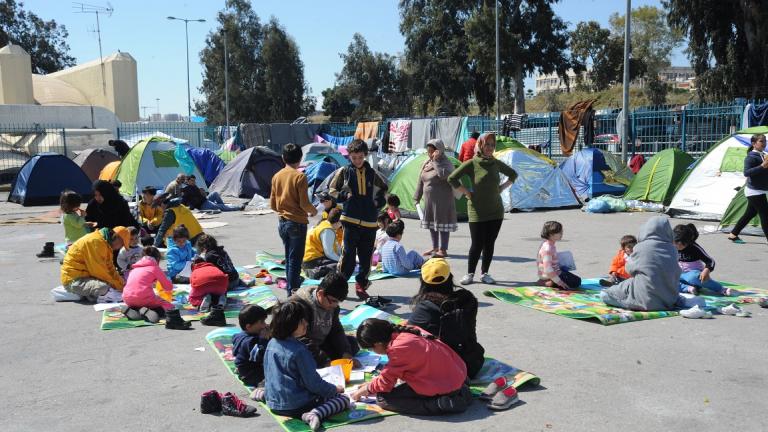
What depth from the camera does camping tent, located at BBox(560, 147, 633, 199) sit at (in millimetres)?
17234

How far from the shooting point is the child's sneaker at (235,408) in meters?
4.45

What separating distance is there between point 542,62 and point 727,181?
2987 centimetres

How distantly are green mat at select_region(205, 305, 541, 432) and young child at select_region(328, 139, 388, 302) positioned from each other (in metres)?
0.63

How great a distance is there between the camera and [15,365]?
5570mm

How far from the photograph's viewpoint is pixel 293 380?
4.41m

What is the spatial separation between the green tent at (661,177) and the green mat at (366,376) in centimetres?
1055

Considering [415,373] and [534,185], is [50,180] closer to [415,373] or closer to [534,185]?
[534,185]

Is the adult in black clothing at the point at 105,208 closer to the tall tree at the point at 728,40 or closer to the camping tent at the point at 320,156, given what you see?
the camping tent at the point at 320,156

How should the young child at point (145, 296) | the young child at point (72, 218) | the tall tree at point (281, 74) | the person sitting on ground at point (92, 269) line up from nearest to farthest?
1. the young child at point (145, 296)
2. the person sitting on ground at point (92, 269)
3. the young child at point (72, 218)
4. the tall tree at point (281, 74)

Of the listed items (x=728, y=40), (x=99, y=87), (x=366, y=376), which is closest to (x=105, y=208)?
(x=366, y=376)

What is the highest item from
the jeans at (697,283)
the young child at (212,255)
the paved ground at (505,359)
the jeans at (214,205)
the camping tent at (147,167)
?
the camping tent at (147,167)

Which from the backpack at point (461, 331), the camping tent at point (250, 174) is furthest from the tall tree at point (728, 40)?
the backpack at point (461, 331)

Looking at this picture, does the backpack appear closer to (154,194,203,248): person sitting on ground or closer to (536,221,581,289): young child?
(536,221,581,289): young child

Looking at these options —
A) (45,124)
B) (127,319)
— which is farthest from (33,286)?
(45,124)
